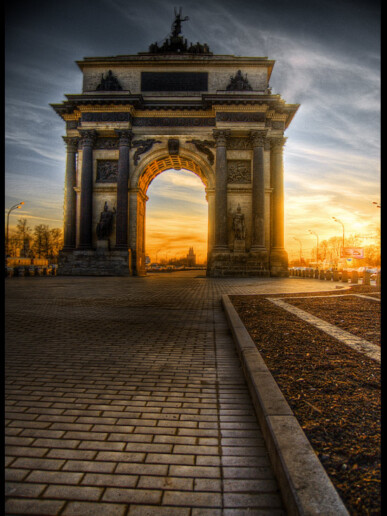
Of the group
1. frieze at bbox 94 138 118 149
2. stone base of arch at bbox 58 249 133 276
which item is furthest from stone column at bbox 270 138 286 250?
frieze at bbox 94 138 118 149

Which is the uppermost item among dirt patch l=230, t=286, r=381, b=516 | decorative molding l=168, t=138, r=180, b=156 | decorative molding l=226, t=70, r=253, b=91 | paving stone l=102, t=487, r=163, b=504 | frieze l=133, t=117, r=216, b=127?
decorative molding l=226, t=70, r=253, b=91

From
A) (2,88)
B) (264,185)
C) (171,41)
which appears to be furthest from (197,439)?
(171,41)

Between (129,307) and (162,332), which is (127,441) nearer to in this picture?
(162,332)

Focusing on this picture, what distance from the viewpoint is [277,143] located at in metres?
34.7

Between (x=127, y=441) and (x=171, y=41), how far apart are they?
4424 cm

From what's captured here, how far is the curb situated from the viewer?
1.64 meters

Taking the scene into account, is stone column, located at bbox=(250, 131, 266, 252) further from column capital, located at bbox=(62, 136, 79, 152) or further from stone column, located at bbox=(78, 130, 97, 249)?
column capital, located at bbox=(62, 136, 79, 152)

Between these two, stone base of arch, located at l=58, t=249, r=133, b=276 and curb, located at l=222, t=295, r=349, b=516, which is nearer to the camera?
curb, located at l=222, t=295, r=349, b=516

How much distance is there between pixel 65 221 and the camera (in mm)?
34875

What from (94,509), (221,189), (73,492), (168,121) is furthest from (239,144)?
(94,509)

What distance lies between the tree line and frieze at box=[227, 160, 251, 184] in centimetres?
4932

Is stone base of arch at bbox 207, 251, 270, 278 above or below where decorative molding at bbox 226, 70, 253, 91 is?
below

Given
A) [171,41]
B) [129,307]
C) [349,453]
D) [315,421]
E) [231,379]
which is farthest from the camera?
[171,41]

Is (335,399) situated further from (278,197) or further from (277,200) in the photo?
(278,197)
